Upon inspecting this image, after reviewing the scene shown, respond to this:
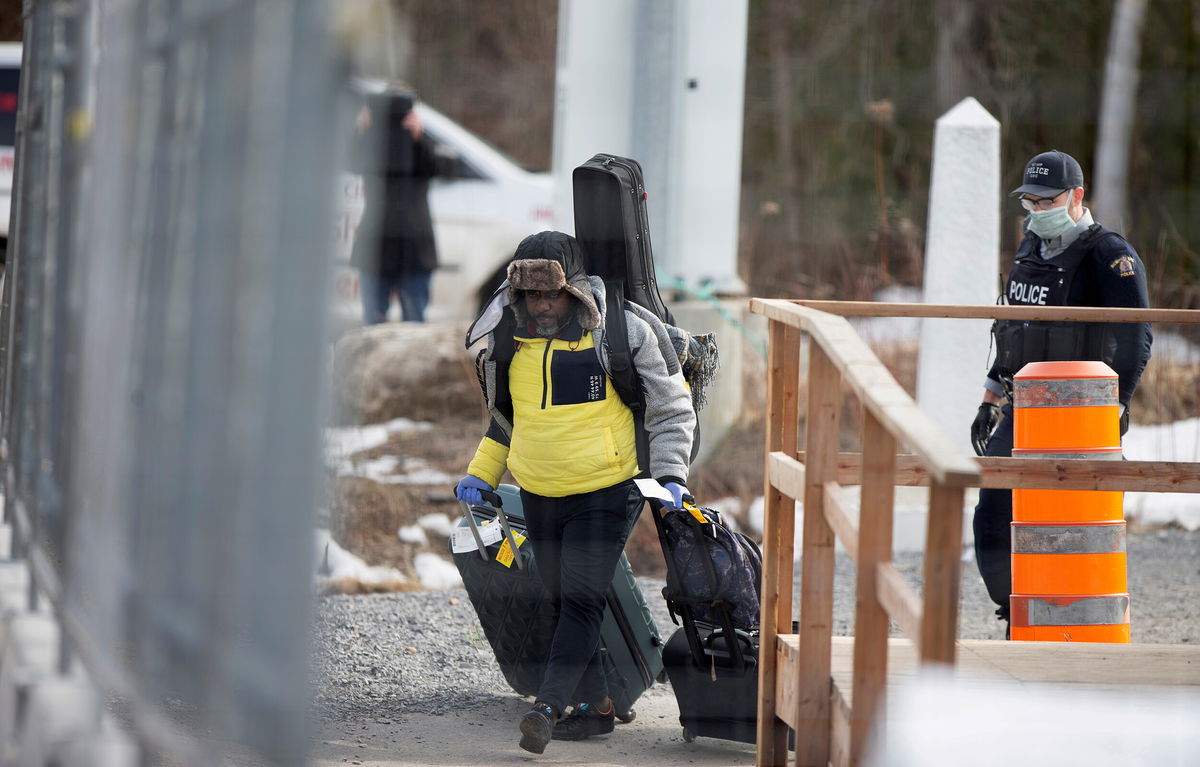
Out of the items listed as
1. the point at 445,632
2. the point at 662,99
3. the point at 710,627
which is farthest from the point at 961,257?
the point at 710,627

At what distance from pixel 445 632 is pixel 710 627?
1557mm

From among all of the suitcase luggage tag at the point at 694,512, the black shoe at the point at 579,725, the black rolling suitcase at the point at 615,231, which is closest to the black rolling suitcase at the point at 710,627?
the suitcase luggage tag at the point at 694,512

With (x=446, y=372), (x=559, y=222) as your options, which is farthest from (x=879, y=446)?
(x=446, y=372)

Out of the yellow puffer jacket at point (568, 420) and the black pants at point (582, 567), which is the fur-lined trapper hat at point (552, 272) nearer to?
the yellow puffer jacket at point (568, 420)

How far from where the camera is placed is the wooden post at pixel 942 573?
1.95 metres

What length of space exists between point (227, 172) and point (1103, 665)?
2.43 meters

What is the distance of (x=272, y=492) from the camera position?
1.49 metres

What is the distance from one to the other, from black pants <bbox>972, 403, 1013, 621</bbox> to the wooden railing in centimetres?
72

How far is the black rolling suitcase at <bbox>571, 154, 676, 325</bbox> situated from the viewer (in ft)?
12.8

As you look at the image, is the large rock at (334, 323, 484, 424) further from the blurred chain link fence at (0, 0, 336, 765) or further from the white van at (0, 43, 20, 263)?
the blurred chain link fence at (0, 0, 336, 765)

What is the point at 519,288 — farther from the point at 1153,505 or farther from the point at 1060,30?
the point at 1060,30

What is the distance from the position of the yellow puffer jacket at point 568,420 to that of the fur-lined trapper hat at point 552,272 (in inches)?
2.5

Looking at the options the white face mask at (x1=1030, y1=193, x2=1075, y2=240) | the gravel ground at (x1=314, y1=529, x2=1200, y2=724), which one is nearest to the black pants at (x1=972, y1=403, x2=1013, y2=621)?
the white face mask at (x1=1030, y1=193, x2=1075, y2=240)

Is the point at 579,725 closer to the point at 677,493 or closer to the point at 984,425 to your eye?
the point at 677,493
